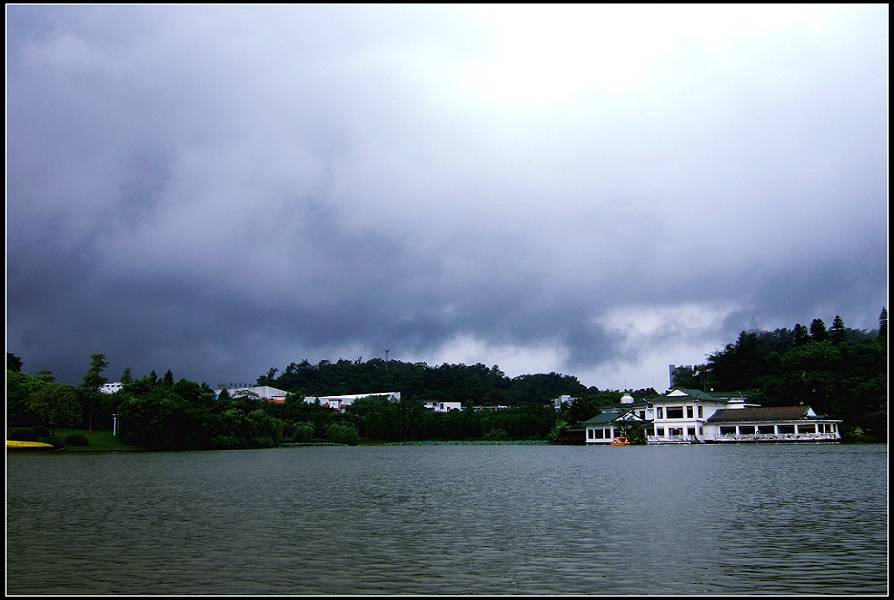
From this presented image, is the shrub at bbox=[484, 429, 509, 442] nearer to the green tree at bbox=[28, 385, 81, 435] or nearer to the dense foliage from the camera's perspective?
the dense foliage

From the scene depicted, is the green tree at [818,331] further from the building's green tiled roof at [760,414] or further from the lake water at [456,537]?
the lake water at [456,537]

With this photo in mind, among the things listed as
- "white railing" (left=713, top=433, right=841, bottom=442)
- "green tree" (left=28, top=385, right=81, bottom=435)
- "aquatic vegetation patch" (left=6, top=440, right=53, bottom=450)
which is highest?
"green tree" (left=28, top=385, right=81, bottom=435)

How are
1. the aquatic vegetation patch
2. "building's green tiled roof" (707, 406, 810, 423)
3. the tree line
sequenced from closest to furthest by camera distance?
the aquatic vegetation patch < the tree line < "building's green tiled roof" (707, 406, 810, 423)

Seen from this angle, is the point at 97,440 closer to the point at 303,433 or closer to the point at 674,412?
the point at 303,433

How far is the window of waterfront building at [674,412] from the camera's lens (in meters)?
72.2

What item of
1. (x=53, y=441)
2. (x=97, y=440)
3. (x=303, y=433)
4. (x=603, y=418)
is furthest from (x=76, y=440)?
(x=603, y=418)

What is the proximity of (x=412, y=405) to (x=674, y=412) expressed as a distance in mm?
36014

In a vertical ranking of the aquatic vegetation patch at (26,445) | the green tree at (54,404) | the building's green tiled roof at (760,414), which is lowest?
the aquatic vegetation patch at (26,445)

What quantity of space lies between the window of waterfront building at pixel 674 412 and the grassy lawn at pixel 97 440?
48.6 meters

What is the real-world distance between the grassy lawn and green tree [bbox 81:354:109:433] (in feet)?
2.97

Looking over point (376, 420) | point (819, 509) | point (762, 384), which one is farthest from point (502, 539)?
point (376, 420)

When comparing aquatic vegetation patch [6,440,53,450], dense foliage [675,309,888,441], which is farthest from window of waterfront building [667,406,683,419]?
aquatic vegetation patch [6,440,53,450]

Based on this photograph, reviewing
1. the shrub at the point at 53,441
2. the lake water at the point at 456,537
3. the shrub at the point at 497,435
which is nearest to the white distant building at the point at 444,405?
the shrub at the point at 497,435

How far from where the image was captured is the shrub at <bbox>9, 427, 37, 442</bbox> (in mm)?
51812
